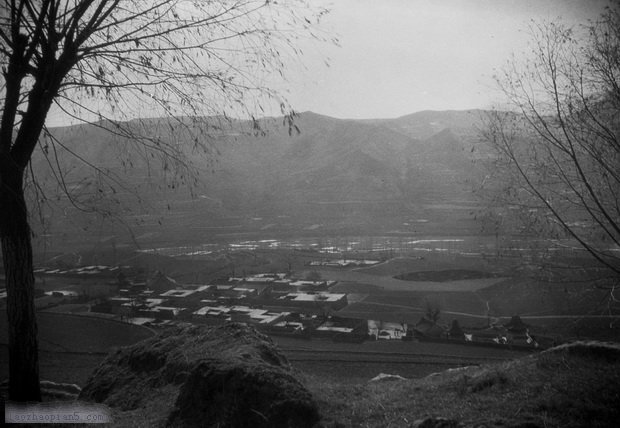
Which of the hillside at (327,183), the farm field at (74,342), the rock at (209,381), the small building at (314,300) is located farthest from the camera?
the hillside at (327,183)

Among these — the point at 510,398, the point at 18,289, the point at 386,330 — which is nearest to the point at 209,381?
the point at 18,289

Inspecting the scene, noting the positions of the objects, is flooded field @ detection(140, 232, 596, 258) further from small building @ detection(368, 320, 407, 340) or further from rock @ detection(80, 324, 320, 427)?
rock @ detection(80, 324, 320, 427)

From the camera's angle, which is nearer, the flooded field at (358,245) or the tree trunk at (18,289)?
the tree trunk at (18,289)

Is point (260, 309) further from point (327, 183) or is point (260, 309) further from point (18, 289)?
point (327, 183)

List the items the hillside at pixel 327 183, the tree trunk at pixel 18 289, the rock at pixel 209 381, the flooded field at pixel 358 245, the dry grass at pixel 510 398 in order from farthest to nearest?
the hillside at pixel 327 183 → the flooded field at pixel 358 245 → the tree trunk at pixel 18 289 → the rock at pixel 209 381 → the dry grass at pixel 510 398

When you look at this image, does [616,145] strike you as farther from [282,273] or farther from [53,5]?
[282,273]

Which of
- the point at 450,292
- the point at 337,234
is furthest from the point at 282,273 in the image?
the point at 337,234

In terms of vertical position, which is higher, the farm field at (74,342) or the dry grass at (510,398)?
the dry grass at (510,398)

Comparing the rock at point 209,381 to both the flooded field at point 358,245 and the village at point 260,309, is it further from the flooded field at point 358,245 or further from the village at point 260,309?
the flooded field at point 358,245

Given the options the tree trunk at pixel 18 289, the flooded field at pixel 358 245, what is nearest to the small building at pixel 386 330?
the tree trunk at pixel 18 289
